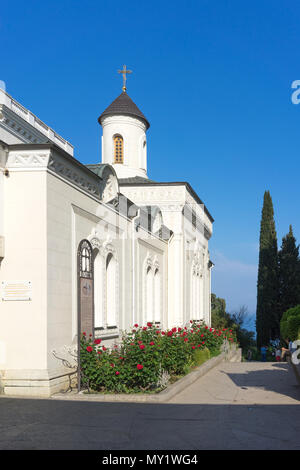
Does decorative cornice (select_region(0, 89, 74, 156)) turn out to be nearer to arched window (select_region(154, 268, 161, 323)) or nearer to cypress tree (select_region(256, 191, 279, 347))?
arched window (select_region(154, 268, 161, 323))

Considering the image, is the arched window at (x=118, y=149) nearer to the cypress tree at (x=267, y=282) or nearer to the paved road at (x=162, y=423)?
the paved road at (x=162, y=423)

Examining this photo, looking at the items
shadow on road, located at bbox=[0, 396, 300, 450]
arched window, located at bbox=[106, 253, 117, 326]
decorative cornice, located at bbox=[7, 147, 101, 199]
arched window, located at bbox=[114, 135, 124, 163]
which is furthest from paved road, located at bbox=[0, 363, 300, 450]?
arched window, located at bbox=[114, 135, 124, 163]

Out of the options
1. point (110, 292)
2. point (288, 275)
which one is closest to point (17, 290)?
point (110, 292)

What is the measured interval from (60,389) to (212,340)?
37.5 feet

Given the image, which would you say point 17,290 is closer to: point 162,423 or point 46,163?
point 46,163

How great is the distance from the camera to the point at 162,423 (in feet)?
A: 24.7

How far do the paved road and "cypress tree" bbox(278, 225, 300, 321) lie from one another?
1230 inches

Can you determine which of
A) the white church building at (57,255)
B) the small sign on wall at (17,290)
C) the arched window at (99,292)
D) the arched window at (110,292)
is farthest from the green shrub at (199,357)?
the small sign on wall at (17,290)

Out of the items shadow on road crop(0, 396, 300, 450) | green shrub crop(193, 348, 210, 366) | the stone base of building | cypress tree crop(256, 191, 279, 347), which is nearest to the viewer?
shadow on road crop(0, 396, 300, 450)

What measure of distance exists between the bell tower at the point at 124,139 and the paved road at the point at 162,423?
16.9 metres

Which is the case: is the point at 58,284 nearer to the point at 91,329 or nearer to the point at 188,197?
the point at 91,329

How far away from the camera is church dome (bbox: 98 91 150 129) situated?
87.3 feet

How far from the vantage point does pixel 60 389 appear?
10.3m

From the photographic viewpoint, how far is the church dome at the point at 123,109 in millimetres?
26609
